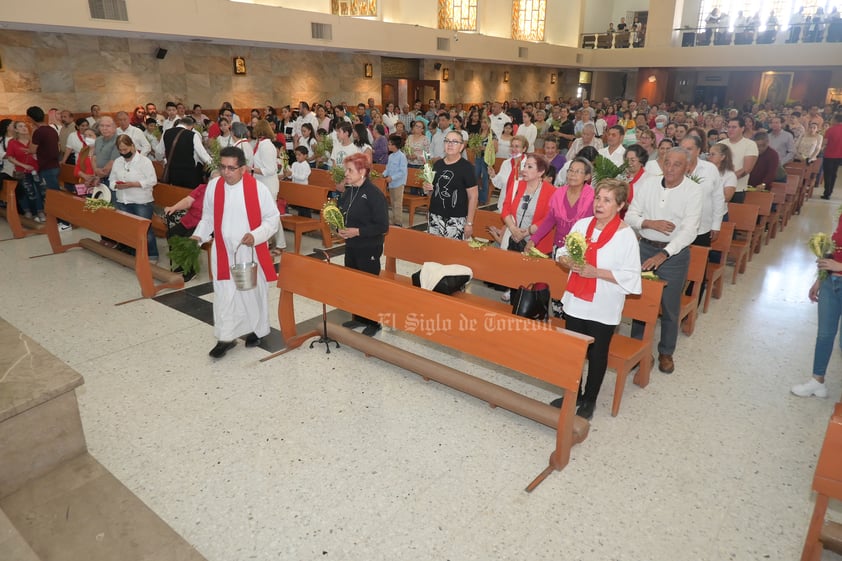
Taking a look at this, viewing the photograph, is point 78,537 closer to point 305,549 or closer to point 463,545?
point 305,549

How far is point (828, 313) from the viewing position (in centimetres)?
377

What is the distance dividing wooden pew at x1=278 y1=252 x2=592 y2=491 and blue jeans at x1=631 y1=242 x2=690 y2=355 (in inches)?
54.0

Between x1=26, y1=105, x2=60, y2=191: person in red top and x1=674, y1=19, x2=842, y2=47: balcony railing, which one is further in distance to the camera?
x1=674, y1=19, x2=842, y2=47: balcony railing

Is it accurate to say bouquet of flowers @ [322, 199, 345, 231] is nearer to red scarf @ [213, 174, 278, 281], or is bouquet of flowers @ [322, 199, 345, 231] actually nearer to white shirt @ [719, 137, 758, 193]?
red scarf @ [213, 174, 278, 281]

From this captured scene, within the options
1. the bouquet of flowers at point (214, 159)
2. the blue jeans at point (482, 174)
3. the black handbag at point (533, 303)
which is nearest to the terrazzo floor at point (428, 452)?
the black handbag at point (533, 303)

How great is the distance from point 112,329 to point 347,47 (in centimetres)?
1292

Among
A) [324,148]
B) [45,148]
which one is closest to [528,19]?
[324,148]

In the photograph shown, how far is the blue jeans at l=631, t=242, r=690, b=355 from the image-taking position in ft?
14.0

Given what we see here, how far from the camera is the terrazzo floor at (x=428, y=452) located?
2721 mm

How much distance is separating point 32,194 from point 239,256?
21.6 feet

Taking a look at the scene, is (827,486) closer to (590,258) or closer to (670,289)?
(590,258)

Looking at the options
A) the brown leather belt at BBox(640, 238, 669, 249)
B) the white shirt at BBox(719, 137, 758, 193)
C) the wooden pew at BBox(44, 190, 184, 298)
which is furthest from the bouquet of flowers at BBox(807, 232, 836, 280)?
the wooden pew at BBox(44, 190, 184, 298)

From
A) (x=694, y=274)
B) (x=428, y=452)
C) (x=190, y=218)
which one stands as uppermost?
(x=190, y=218)

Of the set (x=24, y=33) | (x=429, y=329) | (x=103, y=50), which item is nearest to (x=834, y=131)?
(x=429, y=329)
